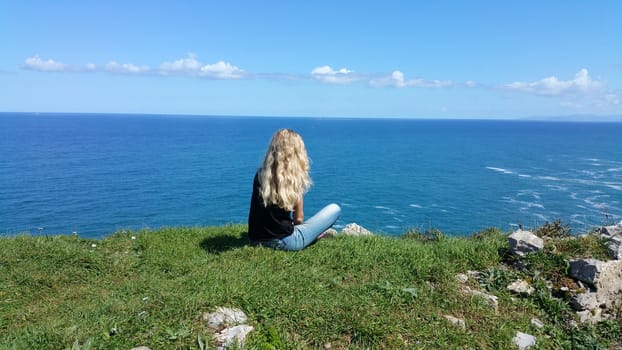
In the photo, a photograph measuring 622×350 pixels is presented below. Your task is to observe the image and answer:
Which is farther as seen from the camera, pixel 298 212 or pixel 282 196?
pixel 298 212

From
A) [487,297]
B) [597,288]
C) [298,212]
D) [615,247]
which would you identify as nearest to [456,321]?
[487,297]

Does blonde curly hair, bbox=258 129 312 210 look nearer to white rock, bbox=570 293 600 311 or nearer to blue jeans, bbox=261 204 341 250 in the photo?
blue jeans, bbox=261 204 341 250

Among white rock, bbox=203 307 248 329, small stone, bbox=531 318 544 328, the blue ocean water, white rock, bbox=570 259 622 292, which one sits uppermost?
white rock, bbox=570 259 622 292

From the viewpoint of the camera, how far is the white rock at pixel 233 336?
5565 mm

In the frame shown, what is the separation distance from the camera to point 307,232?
30.4 ft

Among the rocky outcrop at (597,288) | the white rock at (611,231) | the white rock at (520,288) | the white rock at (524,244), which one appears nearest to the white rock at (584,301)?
the rocky outcrop at (597,288)

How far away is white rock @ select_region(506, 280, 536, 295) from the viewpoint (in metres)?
7.66

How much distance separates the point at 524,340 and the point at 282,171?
17.7ft

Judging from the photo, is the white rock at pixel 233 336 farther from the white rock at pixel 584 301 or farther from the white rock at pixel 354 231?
the white rock at pixel 584 301

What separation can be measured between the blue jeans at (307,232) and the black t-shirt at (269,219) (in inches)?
5.2

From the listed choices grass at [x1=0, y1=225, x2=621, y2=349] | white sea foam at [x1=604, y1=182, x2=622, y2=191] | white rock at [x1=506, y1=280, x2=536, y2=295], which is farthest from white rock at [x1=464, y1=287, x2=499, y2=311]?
white sea foam at [x1=604, y1=182, x2=622, y2=191]

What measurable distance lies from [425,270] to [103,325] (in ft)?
19.3

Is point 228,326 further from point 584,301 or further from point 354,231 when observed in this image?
point 354,231

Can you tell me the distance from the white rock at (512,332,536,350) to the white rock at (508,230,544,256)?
8.68ft
